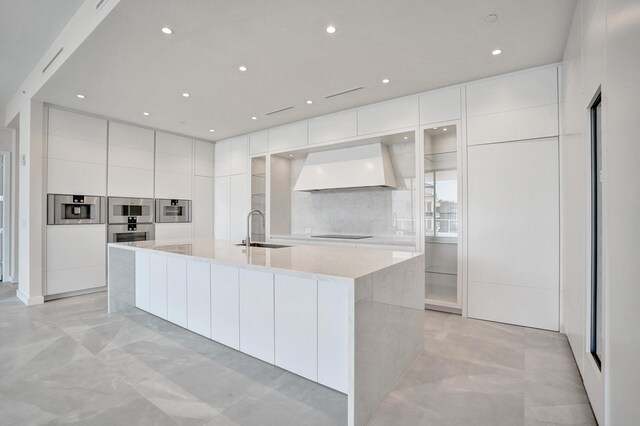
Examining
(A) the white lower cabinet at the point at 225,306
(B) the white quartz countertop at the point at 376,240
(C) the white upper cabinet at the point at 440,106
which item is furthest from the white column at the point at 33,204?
(C) the white upper cabinet at the point at 440,106

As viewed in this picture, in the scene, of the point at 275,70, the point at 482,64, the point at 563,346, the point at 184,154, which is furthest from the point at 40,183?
the point at 563,346

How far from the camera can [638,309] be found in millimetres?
1043

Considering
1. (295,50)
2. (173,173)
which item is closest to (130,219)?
(173,173)

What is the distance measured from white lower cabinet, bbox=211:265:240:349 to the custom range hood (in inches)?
93.7

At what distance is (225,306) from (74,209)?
326 cm

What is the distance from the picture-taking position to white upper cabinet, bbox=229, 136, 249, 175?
5.65m

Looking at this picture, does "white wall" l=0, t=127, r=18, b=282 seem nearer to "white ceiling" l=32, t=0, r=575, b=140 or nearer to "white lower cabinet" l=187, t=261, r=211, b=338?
"white ceiling" l=32, t=0, r=575, b=140

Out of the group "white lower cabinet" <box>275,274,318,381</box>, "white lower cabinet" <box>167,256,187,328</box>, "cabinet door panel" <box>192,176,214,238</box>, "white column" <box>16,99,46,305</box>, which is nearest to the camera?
"white lower cabinet" <box>275,274,318,381</box>

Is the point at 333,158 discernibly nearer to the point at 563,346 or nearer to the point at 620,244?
the point at 563,346

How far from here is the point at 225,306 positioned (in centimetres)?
256

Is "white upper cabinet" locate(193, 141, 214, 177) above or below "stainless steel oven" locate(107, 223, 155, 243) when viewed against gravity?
above

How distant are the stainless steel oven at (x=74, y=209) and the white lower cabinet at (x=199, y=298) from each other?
260 centimetres

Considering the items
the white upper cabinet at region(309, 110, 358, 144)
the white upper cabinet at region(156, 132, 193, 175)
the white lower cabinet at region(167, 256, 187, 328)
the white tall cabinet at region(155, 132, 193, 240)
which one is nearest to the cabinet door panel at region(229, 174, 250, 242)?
the white tall cabinet at region(155, 132, 193, 240)

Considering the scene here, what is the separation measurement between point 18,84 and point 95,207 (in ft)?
6.35
